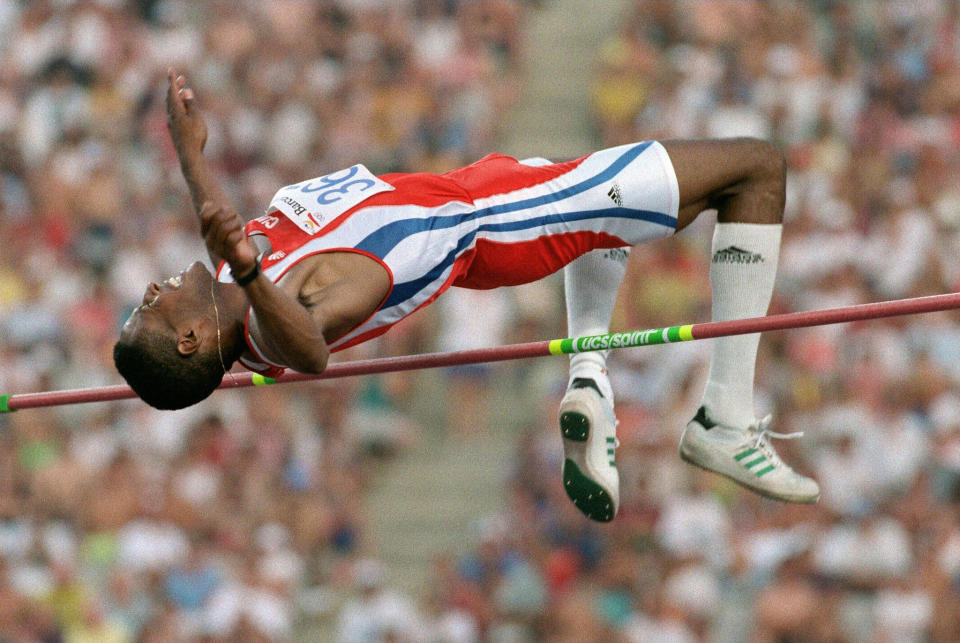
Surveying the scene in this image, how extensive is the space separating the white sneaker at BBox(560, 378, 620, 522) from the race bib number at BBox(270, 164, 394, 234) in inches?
46.3

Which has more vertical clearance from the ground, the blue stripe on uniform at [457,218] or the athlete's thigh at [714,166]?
the athlete's thigh at [714,166]

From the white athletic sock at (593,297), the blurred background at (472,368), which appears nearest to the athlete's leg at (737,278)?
the white athletic sock at (593,297)

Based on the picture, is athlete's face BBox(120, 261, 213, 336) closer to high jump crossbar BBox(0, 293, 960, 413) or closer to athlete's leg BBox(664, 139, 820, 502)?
high jump crossbar BBox(0, 293, 960, 413)

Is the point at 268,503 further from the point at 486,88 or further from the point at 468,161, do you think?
the point at 486,88

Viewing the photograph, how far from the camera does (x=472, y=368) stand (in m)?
10.8

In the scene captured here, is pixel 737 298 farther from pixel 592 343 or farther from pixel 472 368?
pixel 472 368

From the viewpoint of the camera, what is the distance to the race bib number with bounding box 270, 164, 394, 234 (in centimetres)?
491

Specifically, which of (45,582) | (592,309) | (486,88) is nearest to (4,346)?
(45,582)

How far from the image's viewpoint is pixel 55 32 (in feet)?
42.9

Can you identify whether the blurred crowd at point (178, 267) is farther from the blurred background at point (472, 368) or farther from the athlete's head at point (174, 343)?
the athlete's head at point (174, 343)

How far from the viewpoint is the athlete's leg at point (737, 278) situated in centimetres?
541

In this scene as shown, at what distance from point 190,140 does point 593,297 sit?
1973mm

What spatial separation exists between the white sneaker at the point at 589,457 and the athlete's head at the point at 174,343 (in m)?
1.45

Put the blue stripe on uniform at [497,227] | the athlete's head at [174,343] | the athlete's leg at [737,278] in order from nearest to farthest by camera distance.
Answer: the athlete's head at [174,343], the blue stripe on uniform at [497,227], the athlete's leg at [737,278]
